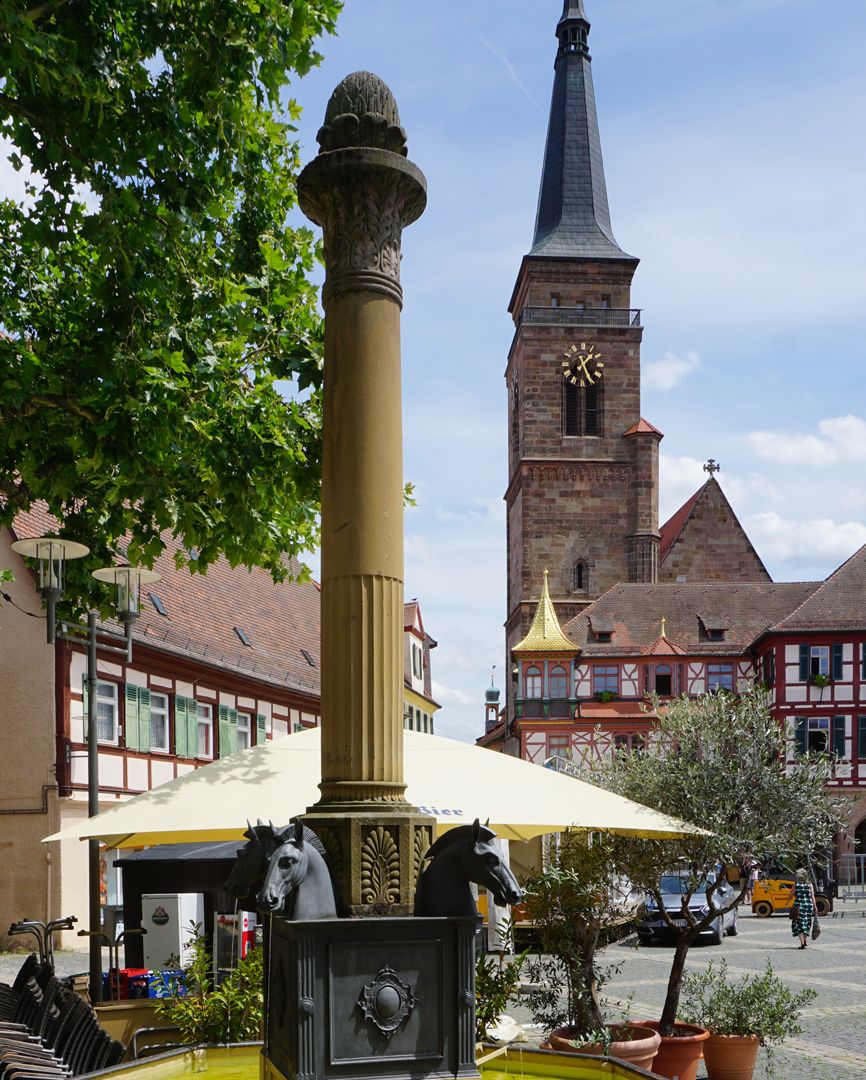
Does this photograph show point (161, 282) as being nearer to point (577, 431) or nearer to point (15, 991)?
point (15, 991)

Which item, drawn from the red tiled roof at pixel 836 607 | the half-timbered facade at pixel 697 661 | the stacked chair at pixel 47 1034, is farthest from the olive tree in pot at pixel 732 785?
the red tiled roof at pixel 836 607

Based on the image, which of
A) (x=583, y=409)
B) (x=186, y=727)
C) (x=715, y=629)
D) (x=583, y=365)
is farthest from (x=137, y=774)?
(x=583, y=365)

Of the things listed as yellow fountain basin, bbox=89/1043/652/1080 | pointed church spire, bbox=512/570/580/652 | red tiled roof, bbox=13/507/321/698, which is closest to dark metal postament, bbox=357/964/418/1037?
yellow fountain basin, bbox=89/1043/652/1080

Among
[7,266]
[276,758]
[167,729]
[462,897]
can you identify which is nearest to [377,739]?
[462,897]

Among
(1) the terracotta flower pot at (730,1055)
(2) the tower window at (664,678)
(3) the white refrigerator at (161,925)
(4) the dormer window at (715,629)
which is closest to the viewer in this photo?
(1) the terracotta flower pot at (730,1055)

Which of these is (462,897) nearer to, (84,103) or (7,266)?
(84,103)

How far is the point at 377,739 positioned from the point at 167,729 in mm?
23755

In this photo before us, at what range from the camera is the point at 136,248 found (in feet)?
29.2

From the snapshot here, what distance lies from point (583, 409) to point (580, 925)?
55125mm

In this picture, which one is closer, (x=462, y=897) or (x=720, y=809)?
(x=462, y=897)

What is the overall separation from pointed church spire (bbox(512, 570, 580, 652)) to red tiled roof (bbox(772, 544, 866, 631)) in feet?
29.1

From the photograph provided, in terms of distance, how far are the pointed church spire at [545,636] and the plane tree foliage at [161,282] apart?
139 feet

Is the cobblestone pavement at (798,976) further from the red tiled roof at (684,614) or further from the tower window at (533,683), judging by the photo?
the red tiled roof at (684,614)

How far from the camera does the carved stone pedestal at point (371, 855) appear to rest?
18.8ft
